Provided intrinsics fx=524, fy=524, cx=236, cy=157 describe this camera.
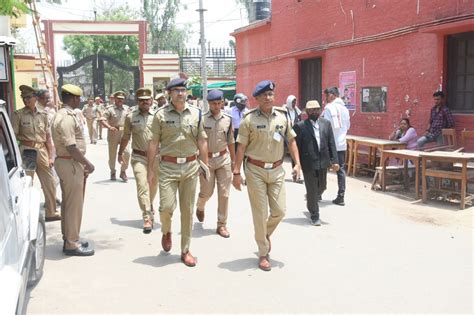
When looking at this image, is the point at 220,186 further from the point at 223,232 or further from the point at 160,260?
the point at 160,260

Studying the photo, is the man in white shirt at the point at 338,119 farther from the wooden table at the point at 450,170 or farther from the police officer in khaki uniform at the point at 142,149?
the police officer in khaki uniform at the point at 142,149

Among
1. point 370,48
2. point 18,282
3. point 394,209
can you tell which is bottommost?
point 394,209

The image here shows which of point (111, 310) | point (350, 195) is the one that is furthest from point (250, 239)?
point (350, 195)

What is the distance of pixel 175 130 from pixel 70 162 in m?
1.16

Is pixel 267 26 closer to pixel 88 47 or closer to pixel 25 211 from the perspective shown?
pixel 25 211

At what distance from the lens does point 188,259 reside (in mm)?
5348

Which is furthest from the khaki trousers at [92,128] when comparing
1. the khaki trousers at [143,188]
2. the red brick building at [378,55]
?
the khaki trousers at [143,188]

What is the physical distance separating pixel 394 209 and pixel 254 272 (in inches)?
147

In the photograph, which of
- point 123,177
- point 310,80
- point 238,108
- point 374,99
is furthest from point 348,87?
point 123,177

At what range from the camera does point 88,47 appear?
48.0m

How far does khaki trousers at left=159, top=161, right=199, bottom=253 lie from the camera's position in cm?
532

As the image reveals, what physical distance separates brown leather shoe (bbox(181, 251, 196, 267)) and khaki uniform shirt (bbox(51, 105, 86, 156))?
1612 mm

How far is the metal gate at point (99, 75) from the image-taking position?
33.2m

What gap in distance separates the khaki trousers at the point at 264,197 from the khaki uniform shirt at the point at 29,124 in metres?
3.49
